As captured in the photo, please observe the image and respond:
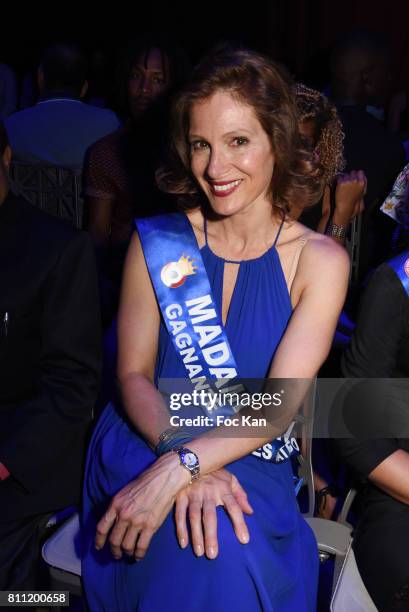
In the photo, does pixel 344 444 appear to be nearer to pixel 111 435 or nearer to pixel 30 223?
pixel 111 435

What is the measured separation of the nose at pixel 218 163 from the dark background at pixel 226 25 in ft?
11.0

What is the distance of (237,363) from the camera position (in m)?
2.01

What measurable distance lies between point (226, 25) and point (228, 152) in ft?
15.5

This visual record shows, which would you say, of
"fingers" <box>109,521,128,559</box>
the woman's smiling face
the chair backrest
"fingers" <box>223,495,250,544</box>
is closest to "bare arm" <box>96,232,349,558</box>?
"fingers" <box>109,521,128,559</box>

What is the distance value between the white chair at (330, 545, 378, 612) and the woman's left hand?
417 mm

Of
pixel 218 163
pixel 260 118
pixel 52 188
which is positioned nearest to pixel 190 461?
pixel 218 163

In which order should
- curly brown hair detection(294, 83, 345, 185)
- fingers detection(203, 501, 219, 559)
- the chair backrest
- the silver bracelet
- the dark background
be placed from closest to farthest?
1. fingers detection(203, 501, 219, 559)
2. curly brown hair detection(294, 83, 345, 185)
3. the silver bracelet
4. the chair backrest
5. the dark background

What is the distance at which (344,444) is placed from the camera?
191cm

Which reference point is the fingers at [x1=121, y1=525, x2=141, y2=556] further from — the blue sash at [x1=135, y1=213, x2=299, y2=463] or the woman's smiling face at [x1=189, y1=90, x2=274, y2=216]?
the woman's smiling face at [x1=189, y1=90, x2=274, y2=216]

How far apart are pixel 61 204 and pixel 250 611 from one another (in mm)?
2233

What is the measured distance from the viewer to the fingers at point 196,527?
1605 mm

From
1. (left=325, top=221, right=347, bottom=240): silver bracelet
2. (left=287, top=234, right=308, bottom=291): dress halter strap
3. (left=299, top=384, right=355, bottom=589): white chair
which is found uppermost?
(left=287, top=234, right=308, bottom=291): dress halter strap

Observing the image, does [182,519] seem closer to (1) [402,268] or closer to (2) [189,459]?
(2) [189,459]

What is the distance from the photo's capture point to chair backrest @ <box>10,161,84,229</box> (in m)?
3.42
